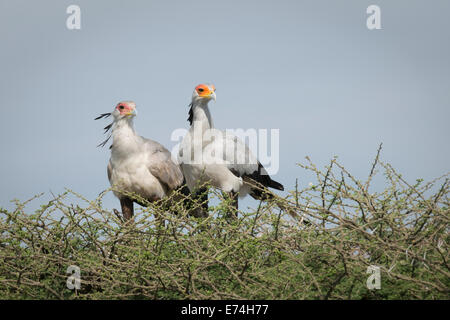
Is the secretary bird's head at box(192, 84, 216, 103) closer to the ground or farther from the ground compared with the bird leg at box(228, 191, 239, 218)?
farther from the ground

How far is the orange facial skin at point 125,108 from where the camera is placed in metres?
7.26

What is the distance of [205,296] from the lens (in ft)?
11.8

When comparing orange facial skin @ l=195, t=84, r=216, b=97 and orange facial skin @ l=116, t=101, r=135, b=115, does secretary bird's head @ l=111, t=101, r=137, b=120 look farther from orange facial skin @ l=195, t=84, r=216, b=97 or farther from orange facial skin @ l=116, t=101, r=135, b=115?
orange facial skin @ l=195, t=84, r=216, b=97

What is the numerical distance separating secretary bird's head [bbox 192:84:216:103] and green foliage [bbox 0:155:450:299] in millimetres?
2359

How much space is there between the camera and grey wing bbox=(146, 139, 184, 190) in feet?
24.2

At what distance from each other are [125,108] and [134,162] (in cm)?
70

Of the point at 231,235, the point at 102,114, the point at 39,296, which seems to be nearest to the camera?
the point at 39,296

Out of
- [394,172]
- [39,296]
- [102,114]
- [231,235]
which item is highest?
[102,114]

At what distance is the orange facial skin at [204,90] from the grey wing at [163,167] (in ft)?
3.34

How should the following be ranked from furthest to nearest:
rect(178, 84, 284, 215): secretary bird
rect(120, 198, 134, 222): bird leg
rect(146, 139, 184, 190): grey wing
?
rect(120, 198, 134, 222): bird leg → rect(146, 139, 184, 190): grey wing → rect(178, 84, 284, 215): secretary bird

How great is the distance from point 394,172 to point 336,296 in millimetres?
1506

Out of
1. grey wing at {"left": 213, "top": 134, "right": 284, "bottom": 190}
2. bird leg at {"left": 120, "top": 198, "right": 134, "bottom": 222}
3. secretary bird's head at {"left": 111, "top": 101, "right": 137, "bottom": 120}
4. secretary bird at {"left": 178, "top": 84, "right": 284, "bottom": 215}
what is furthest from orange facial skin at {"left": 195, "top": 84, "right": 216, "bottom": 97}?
bird leg at {"left": 120, "top": 198, "right": 134, "bottom": 222}

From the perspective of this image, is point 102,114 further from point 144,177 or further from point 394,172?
point 394,172
